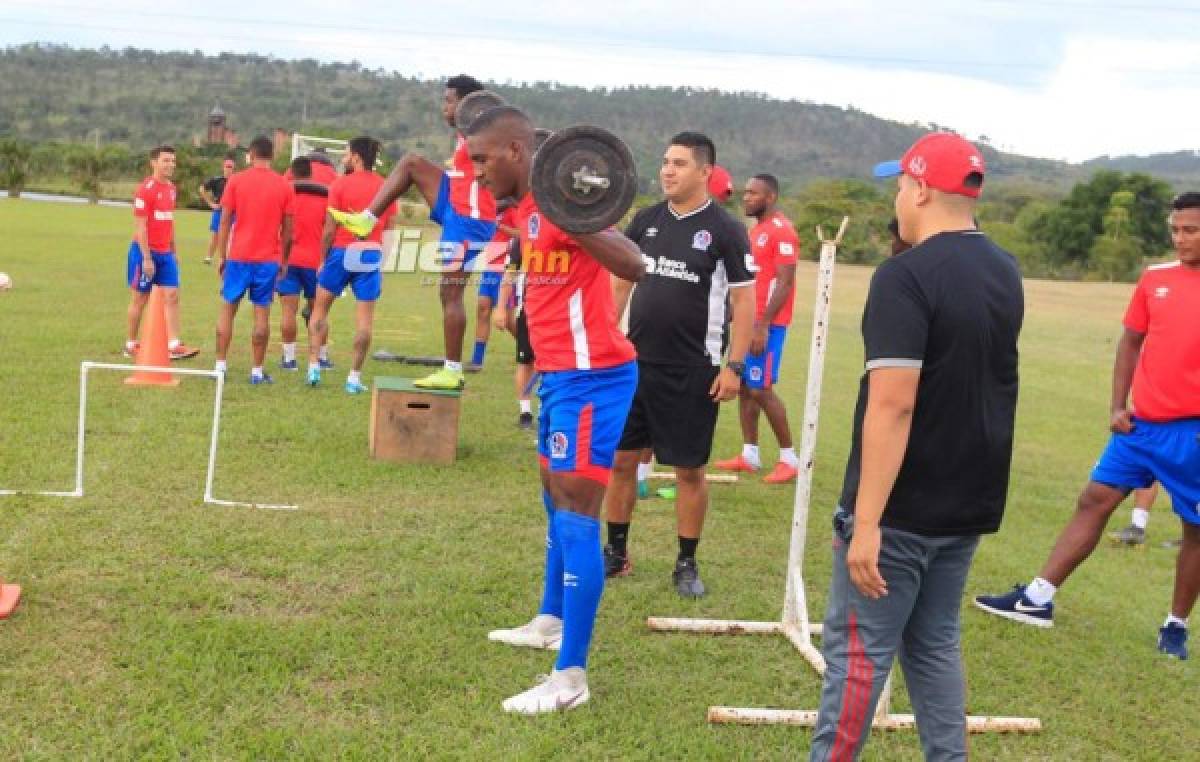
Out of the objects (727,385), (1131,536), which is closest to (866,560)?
(727,385)

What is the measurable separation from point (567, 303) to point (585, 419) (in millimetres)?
525

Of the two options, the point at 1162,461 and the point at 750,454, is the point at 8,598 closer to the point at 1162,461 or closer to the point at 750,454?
the point at 1162,461

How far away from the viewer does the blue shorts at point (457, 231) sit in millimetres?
10320

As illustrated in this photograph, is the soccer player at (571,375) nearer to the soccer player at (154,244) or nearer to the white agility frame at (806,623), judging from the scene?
the white agility frame at (806,623)

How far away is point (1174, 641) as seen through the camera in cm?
638

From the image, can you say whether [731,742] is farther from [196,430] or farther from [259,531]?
[196,430]

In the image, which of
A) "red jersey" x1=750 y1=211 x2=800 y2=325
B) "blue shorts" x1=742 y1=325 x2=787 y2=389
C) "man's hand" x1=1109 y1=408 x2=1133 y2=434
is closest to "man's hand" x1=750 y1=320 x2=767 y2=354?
→ "blue shorts" x1=742 y1=325 x2=787 y2=389

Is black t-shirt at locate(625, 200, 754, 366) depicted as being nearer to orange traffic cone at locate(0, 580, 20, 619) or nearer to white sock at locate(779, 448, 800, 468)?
white sock at locate(779, 448, 800, 468)

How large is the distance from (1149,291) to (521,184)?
12.8 ft

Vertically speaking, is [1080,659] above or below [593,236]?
below

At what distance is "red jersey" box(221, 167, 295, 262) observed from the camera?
11977 mm

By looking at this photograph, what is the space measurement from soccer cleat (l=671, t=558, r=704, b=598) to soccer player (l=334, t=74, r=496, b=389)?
11.0 ft

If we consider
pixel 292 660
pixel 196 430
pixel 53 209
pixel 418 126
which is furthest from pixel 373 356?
pixel 418 126

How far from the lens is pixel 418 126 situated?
16088 cm
